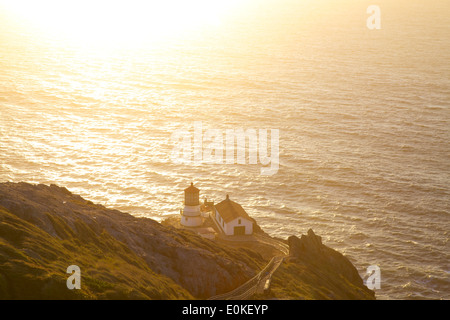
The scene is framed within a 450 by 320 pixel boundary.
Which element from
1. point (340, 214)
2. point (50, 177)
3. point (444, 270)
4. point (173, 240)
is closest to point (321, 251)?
point (173, 240)

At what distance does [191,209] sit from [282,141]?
46361mm

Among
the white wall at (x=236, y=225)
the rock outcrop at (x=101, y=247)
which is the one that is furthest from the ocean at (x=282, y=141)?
the rock outcrop at (x=101, y=247)

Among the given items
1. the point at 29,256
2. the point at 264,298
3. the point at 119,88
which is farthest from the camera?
the point at 119,88

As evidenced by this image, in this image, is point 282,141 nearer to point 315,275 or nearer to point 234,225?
point 234,225

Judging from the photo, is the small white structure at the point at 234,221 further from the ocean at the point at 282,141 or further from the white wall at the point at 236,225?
the ocean at the point at 282,141

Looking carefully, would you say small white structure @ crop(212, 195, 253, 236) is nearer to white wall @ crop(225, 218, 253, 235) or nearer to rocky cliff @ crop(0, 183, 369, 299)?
white wall @ crop(225, 218, 253, 235)

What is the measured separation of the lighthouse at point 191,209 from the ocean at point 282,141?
1513 cm

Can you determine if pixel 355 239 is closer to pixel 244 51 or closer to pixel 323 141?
pixel 323 141

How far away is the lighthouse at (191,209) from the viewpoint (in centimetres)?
5897

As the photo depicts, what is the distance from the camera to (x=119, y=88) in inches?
5699

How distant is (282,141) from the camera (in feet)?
337

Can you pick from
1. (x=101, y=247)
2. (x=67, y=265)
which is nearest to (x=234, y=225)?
(x=101, y=247)

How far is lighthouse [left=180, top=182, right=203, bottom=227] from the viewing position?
193 feet

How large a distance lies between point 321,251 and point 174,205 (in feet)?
98.1
